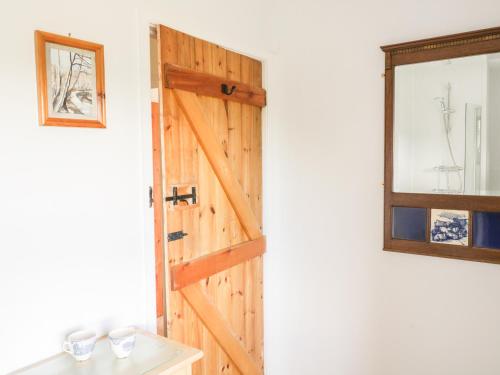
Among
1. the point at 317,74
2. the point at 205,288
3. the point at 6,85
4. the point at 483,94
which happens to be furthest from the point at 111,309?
the point at 483,94

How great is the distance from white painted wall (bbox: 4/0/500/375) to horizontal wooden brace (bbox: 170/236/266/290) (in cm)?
15

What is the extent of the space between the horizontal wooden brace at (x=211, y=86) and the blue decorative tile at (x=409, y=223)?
1.00 meters

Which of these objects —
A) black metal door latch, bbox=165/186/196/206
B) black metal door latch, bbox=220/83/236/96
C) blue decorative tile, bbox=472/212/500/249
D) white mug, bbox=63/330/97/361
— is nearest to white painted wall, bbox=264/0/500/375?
blue decorative tile, bbox=472/212/500/249

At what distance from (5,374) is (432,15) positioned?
2.33 metres

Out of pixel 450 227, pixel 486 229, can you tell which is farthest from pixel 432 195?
pixel 486 229

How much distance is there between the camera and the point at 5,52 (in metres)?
1.32

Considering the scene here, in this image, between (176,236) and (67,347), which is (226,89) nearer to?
(176,236)

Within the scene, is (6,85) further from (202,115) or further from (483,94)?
(483,94)

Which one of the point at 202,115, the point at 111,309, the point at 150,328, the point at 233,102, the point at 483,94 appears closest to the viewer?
the point at 111,309

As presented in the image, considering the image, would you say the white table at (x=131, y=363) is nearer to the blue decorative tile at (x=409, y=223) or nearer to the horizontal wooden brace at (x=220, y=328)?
the horizontal wooden brace at (x=220, y=328)

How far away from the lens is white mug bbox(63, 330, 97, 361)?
4.61ft

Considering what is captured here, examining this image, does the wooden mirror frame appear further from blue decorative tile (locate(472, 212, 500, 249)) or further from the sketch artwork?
the sketch artwork

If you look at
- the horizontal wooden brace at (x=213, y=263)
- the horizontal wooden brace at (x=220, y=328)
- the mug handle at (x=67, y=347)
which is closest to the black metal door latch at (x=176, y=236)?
the horizontal wooden brace at (x=213, y=263)

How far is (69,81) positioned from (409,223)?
1.70 meters
